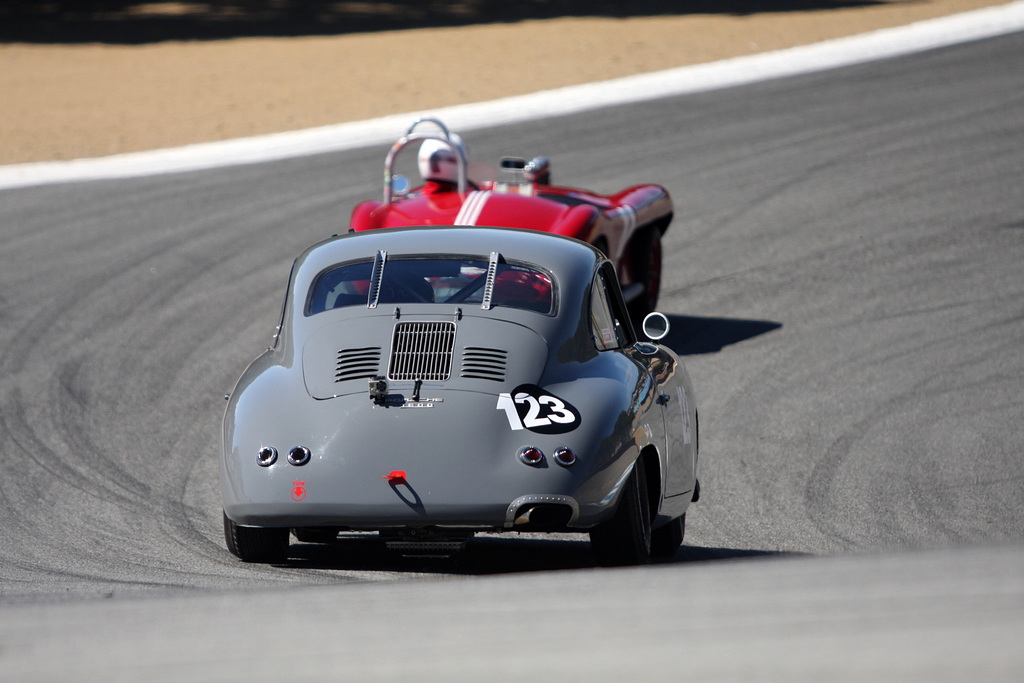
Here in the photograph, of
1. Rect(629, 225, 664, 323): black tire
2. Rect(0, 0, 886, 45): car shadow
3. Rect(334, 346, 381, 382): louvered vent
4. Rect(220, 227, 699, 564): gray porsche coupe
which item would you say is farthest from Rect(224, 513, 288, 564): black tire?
Rect(0, 0, 886, 45): car shadow

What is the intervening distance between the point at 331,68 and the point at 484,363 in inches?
725

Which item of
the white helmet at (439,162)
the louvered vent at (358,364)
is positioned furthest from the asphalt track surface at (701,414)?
the white helmet at (439,162)

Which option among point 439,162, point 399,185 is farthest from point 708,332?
point 399,185

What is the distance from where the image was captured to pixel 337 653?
3.25 m

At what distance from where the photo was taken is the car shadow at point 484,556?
5719mm

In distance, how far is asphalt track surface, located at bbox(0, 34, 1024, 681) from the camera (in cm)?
329

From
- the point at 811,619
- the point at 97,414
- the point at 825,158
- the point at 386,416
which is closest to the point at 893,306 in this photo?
the point at 825,158

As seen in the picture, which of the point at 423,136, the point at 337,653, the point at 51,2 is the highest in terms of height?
the point at 337,653

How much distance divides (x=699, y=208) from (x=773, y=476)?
7733mm

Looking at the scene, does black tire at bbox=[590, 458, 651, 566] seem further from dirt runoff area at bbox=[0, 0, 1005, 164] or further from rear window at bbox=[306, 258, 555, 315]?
dirt runoff area at bbox=[0, 0, 1005, 164]

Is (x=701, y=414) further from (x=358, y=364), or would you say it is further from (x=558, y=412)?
(x=358, y=364)

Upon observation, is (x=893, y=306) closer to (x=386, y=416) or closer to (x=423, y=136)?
(x=423, y=136)

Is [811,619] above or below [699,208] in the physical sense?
above

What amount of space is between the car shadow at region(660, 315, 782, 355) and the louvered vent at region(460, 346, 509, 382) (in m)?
5.22
